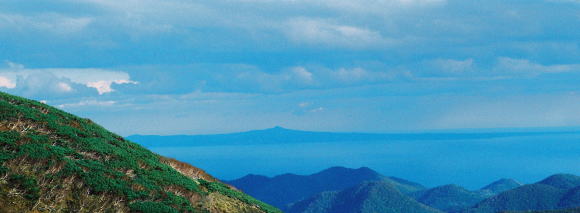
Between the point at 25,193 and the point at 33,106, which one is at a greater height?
the point at 33,106

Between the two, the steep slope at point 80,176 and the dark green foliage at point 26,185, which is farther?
the steep slope at point 80,176

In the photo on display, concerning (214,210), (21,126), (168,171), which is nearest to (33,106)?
(21,126)

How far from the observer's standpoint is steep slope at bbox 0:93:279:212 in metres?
19.6

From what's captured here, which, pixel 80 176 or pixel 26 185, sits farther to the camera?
pixel 80 176

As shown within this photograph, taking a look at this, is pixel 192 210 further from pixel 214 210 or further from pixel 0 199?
pixel 0 199

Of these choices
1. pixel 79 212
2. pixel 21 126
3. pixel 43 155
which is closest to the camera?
pixel 79 212

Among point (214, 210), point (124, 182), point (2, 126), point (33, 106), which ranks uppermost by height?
point (33, 106)

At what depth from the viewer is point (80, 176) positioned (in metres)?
22.0

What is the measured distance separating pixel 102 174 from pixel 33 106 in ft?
39.9

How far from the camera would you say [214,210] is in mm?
25922

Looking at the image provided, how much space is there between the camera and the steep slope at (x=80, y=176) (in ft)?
64.3

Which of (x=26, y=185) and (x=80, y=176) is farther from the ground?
(x=80, y=176)

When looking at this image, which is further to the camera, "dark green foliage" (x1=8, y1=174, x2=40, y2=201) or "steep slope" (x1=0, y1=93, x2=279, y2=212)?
"steep slope" (x1=0, y1=93, x2=279, y2=212)

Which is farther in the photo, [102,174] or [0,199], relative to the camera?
[102,174]
